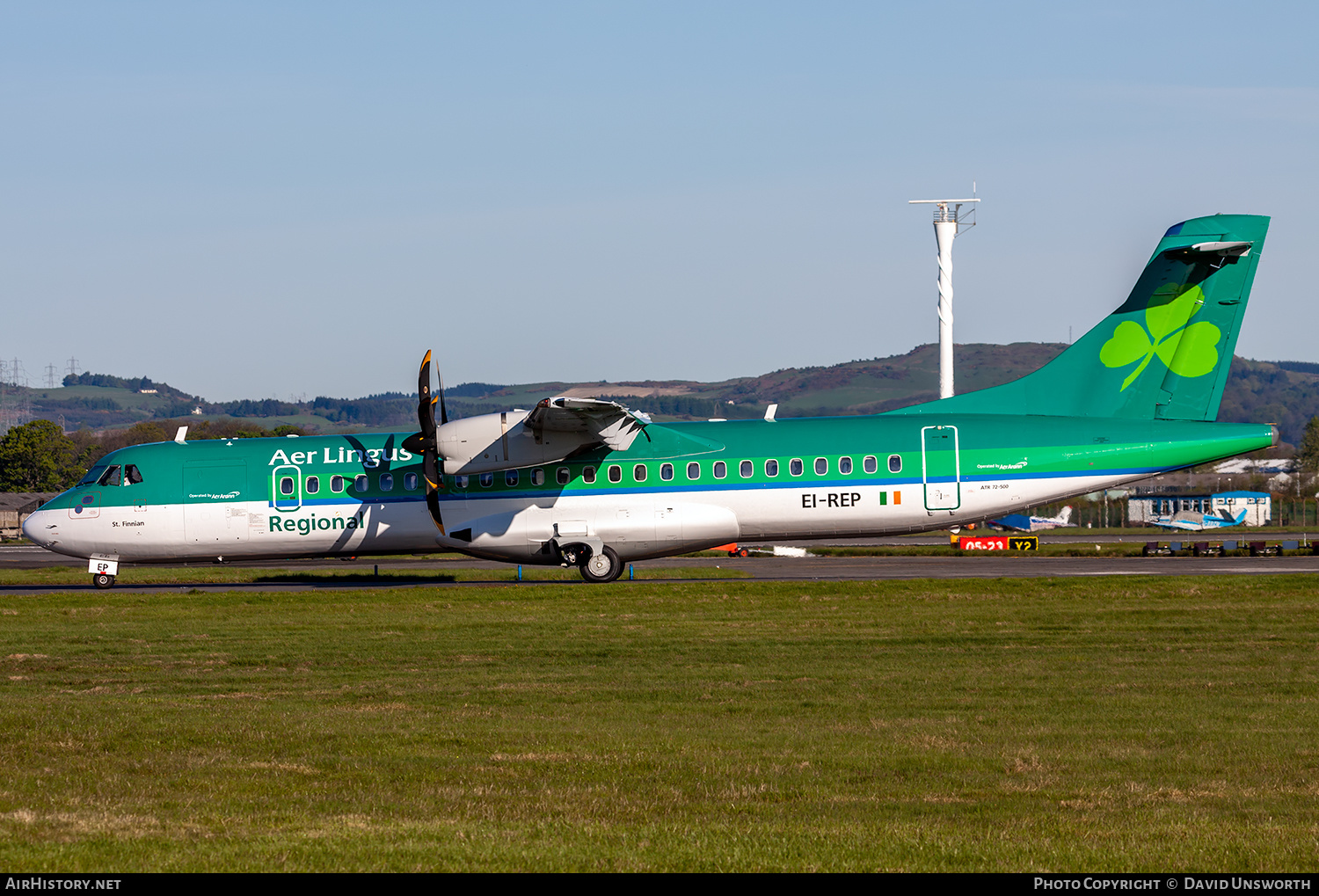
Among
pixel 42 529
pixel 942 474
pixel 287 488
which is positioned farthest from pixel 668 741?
pixel 42 529

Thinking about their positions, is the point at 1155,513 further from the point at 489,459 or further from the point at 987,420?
the point at 489,459

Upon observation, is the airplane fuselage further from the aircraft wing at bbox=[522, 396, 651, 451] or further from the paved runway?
the paved runway

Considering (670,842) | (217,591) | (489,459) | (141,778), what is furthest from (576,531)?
(670,842)

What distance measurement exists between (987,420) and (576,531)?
1074 cm

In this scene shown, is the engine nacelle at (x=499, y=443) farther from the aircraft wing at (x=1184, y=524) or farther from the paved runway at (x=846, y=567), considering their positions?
the aircraft wing at (x=1184, y=524)

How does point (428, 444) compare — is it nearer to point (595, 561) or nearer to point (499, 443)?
point (499, 443)

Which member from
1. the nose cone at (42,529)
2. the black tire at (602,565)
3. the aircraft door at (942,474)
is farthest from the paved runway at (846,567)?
the black tire at (602,565)

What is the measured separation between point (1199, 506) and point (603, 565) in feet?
275

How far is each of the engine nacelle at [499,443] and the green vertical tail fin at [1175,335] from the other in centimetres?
936

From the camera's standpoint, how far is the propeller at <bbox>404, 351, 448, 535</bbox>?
2847cm

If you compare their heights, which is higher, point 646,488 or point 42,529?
point 646,488

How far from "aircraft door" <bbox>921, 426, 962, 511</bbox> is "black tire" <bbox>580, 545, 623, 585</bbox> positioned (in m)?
7.95

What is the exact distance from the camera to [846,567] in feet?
139

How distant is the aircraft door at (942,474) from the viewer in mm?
29953
